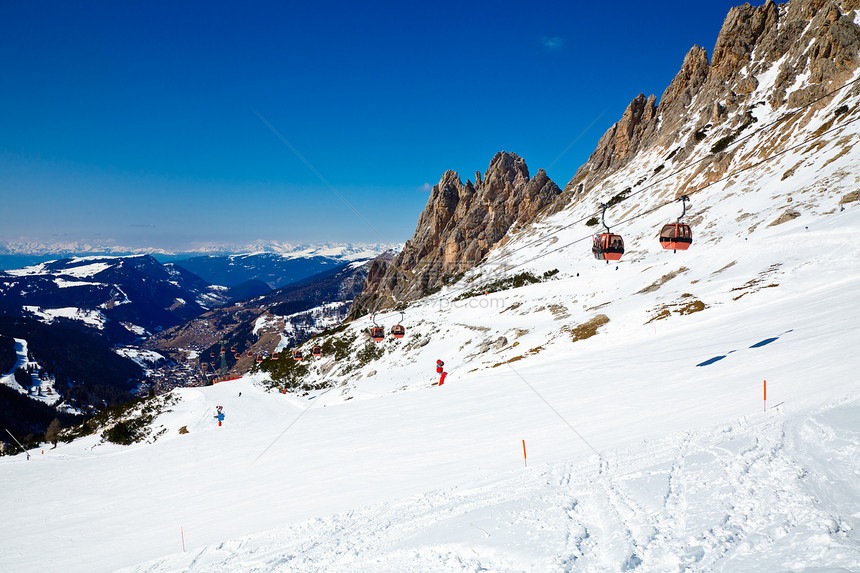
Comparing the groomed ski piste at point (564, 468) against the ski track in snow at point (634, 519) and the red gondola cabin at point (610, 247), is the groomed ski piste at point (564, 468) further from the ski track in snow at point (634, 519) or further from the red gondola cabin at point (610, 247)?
the red gondola cabin at point (610, 247)

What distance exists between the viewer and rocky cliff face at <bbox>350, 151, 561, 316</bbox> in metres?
135

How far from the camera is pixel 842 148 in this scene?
55.6 metres

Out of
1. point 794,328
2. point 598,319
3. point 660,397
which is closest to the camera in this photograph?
point 660,397

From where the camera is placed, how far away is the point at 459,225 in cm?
14075

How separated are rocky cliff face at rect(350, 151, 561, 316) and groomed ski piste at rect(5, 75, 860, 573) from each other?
98283 mm

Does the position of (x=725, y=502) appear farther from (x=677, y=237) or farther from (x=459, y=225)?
(x=459, y=225)

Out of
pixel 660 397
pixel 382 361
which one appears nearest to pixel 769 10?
pixel 382 361

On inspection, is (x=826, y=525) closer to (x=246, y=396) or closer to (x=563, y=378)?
(x=563, y=378)

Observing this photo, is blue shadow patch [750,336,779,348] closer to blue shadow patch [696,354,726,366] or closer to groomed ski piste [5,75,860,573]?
groomed ski piste [5,75,860,573]

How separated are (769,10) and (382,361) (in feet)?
456

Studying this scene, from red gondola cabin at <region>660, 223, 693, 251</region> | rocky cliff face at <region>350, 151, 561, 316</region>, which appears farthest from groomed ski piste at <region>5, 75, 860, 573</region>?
rocky cliff face at <region>350, 151, 561, 316</region>

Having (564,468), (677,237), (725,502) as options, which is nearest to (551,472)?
(564,468)

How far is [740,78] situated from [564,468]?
13920 centimetres

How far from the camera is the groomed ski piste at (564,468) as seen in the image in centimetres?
718
